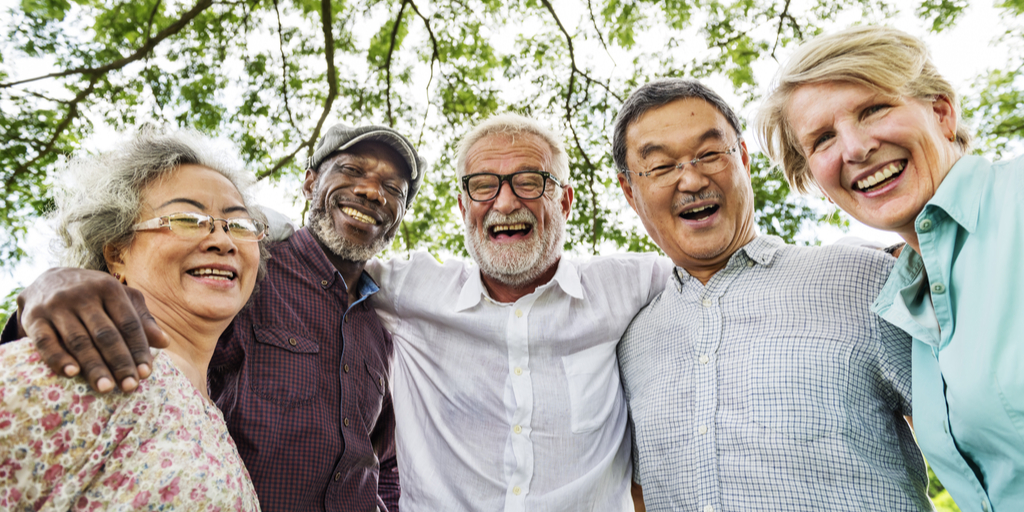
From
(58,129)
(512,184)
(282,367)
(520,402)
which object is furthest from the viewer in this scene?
(58,129)

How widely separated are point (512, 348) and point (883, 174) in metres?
1.64

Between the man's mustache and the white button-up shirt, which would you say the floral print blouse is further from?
the man's mustache

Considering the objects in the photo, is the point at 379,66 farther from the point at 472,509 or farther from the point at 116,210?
the point at 472,509

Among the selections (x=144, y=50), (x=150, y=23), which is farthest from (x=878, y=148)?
(x=150, y=23)

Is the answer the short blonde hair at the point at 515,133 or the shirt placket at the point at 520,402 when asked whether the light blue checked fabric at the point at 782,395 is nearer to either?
the shirt placket at the point at 520,402

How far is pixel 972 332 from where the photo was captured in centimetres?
150

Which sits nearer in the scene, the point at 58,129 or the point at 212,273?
the point at 212,273

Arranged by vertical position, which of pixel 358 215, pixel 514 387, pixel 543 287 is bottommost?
pixel 514 387

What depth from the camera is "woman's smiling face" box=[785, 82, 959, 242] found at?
5.68 feet

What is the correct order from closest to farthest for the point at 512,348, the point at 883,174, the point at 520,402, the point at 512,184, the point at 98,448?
1. the point at 98,448
2. the point at 883,174
3. the point at 520,402
4. the point at 512,348
5. the point at 512,184

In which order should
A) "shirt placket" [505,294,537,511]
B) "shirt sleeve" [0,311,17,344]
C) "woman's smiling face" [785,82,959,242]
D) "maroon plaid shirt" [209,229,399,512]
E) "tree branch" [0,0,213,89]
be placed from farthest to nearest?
"tree branch" [0,0,213,89] → "shirt placket" [505,294,537,511] → "maroon plaid shirt" [209,229,399,512] → "woman's smiling face" [785,82,959,242] → "shirt sleeve" [0,311,17,344]

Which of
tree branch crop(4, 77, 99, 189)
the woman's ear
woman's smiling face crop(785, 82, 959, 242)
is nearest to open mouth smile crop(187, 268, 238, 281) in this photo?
the woman's ear

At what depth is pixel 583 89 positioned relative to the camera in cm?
610

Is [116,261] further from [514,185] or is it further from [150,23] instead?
[150,23]
